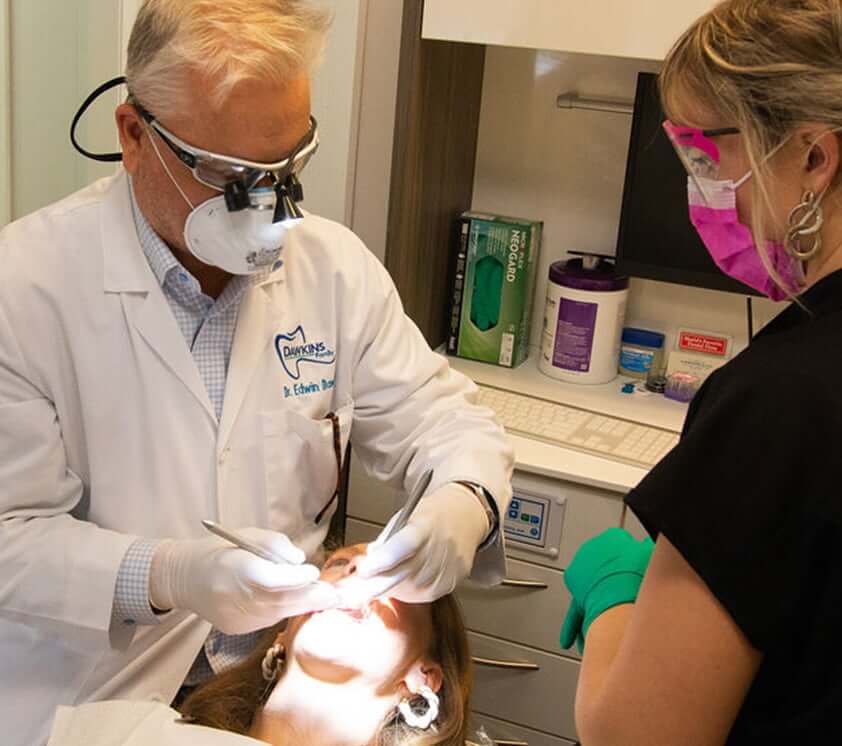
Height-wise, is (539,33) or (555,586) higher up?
(539,33)

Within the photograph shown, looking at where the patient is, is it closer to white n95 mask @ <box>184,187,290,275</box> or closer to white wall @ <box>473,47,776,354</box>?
white n95 mask @ <box>184,187,290,275</box>

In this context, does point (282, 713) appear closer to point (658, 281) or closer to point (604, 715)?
point (604, 715)

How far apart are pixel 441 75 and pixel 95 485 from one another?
1.32 metres

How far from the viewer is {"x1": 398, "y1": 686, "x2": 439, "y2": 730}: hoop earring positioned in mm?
1573

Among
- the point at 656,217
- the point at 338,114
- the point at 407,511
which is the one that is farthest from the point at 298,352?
the point at 656,217

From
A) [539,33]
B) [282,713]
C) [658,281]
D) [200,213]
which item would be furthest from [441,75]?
[282,713]

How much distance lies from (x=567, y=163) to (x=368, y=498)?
37.5 inches

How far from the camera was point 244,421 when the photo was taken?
167cm

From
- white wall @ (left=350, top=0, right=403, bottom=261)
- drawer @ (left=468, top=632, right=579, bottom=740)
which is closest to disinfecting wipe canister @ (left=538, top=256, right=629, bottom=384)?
white wall @ (left=350, top=0, right=403, bottom=261)

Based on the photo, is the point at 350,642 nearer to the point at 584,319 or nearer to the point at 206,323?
the point at 206,323

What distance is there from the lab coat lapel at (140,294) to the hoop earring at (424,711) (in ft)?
1.73

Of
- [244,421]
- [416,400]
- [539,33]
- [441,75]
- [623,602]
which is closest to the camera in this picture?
[623,602]

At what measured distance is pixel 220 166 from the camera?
148 cm

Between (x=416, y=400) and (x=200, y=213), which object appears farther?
(x=416, y=400)
